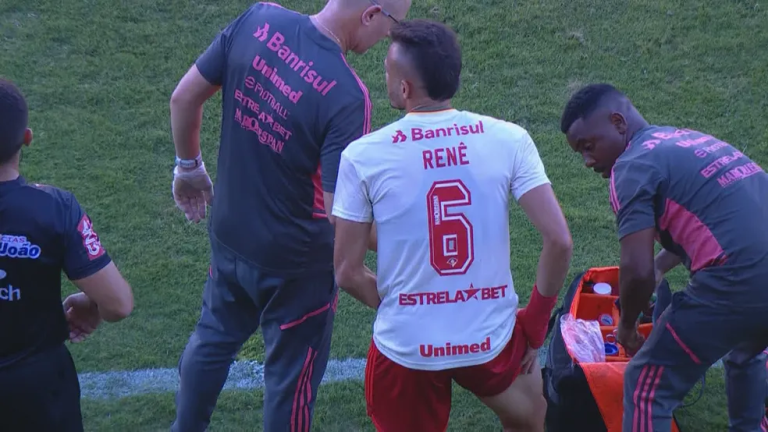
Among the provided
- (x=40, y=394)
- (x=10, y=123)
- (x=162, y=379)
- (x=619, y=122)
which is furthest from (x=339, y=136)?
(x=162, y=379)

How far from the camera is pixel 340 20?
125 inches

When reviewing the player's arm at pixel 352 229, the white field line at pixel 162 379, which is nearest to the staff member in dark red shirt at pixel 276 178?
the player's arm at pixel 352 229

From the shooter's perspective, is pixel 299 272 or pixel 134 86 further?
pixel 134 86

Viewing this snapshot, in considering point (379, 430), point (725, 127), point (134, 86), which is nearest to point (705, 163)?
point (379, 430)

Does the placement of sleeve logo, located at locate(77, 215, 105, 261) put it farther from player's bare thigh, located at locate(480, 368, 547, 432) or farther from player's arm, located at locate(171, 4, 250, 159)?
player's bare thigh, located at locate(480, 368, 547, 432)

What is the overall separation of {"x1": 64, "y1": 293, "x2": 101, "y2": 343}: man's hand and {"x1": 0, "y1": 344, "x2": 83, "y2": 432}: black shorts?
0.10 m

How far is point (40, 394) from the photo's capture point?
2863mm

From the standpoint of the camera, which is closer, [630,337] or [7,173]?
[7,173]

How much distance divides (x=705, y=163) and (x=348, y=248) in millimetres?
1467

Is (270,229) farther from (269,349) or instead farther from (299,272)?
(269,349)

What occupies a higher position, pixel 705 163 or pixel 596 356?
pixel 705 163

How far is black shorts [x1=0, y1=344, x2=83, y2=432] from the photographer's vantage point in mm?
2812

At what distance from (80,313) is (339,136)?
113 centimetres

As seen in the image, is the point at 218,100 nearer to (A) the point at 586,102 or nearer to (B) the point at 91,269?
(A) the point at 586,102
